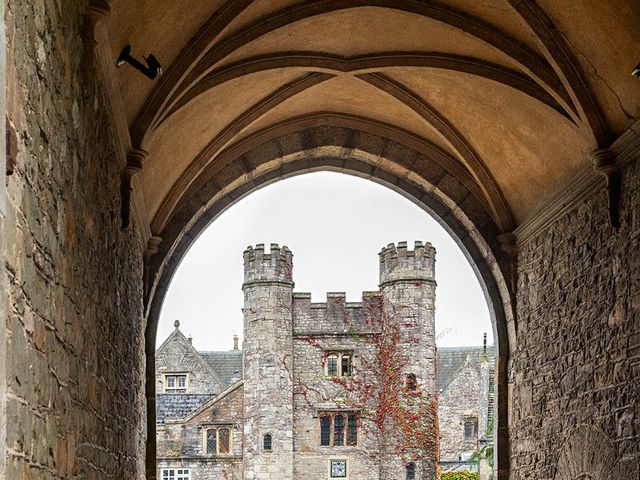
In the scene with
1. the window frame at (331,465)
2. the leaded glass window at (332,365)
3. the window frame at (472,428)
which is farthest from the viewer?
the window frame at (472,428)

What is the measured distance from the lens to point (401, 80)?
409 inches

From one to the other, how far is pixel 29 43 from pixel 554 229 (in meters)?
6.53

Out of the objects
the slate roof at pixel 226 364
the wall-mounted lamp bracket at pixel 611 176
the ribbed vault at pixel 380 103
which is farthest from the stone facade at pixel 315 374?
the wall-mounted lamp bracket at pixel 611 176

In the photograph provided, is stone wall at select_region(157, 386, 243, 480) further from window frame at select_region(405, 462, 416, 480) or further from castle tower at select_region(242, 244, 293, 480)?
window frame at select_region(405, 462, 416, 480)

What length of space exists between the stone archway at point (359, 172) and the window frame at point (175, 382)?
33.5 m

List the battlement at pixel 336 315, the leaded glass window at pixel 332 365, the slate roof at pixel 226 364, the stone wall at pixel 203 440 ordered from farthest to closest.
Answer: the slate roof at pixel 226 364, the stone wall at pixel 203 440, the battlement at pixel 336 315, the leaded glass window at pixel 332 365

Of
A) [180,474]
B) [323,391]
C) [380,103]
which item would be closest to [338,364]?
[323,391]

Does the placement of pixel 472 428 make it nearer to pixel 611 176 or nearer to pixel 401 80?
pixel 401 80

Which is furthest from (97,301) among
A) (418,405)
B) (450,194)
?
(418,405)

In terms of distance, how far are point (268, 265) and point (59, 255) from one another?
34064 millimetres

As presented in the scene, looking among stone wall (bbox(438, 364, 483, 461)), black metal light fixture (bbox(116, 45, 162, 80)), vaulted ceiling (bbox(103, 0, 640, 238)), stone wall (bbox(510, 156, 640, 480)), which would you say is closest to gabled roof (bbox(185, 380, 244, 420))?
stone wall (bbox(438, 364, 483, 461))

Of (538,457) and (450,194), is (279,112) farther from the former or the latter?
(538,457)

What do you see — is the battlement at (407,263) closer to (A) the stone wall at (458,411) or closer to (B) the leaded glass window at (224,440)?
(A) the stone wall at (458,411)

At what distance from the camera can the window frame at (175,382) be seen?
44.5 m
